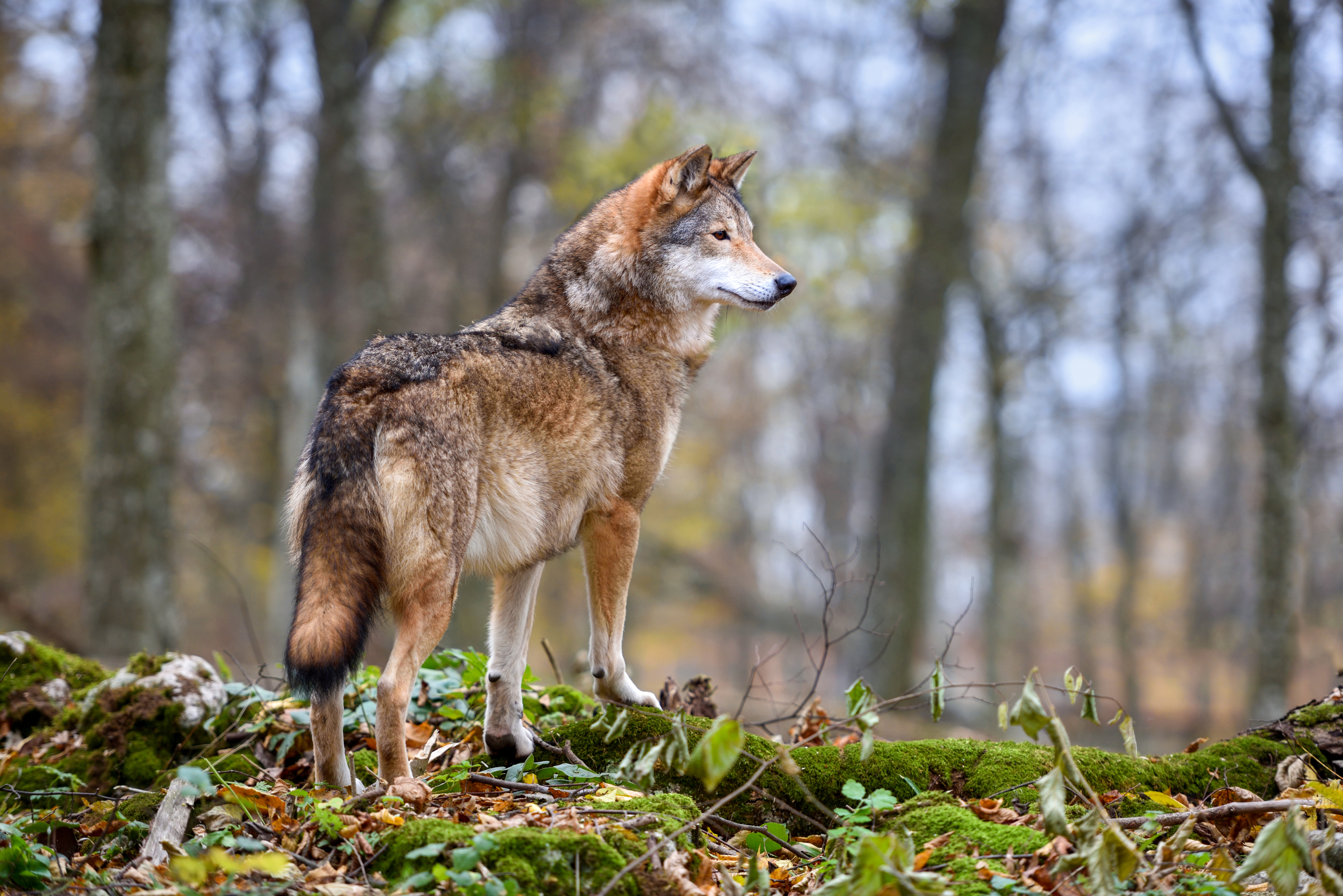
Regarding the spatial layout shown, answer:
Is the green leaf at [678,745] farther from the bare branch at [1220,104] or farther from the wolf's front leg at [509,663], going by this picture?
the bare branch at [1220,104]

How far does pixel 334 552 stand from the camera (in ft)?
11.9

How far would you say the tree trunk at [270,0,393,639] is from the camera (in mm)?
13305

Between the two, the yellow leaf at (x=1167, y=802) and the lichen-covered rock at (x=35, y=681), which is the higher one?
the yellow leaf at (x=1167, y=802)

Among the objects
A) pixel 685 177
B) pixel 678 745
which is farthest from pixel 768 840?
pixel 685 177

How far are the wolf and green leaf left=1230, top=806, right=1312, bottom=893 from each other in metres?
2.76

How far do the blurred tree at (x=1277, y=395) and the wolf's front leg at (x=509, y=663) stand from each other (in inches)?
376

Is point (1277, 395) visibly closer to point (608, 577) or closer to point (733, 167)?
point (733, 167)

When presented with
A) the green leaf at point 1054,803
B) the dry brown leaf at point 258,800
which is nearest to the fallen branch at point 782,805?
the green leaf at point 1054,803

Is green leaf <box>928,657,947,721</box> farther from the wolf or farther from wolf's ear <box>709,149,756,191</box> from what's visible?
wolf's ear <box>709,149,756,191</box>

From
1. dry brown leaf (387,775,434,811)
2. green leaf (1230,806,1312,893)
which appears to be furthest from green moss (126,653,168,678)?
green leaf (1230,806,1312,893)

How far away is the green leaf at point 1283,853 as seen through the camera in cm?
269

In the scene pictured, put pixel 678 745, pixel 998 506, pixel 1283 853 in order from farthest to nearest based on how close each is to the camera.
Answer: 1. pixel 998 506
2. pixel 678 745
3. pixel 1283 853

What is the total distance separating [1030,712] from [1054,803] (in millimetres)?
285

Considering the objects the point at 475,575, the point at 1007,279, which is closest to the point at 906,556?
the point at 475,575
